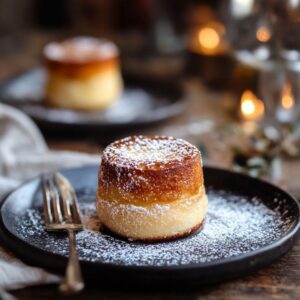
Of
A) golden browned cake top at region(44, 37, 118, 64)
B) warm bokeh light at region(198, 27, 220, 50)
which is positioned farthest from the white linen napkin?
warm bokeh light at region(198, 27, 220, 50)

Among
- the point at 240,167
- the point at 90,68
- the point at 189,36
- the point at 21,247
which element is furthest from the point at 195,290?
the point at 189,36

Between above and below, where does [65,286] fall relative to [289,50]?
below

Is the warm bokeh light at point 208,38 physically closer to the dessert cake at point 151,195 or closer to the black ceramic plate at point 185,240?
the black ceramic plate at point 185,240

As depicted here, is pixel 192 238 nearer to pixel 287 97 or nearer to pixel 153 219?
pixel 153 219

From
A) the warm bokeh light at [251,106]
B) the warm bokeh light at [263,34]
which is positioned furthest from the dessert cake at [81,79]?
the warm bokeh light at [263,34]

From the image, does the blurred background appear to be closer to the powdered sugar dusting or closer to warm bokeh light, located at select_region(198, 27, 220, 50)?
warm bokeh light, located at select_region(198, 27, 220, 50)

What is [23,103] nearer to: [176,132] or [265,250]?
[176,132]

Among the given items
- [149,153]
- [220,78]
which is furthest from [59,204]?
[220,78]
